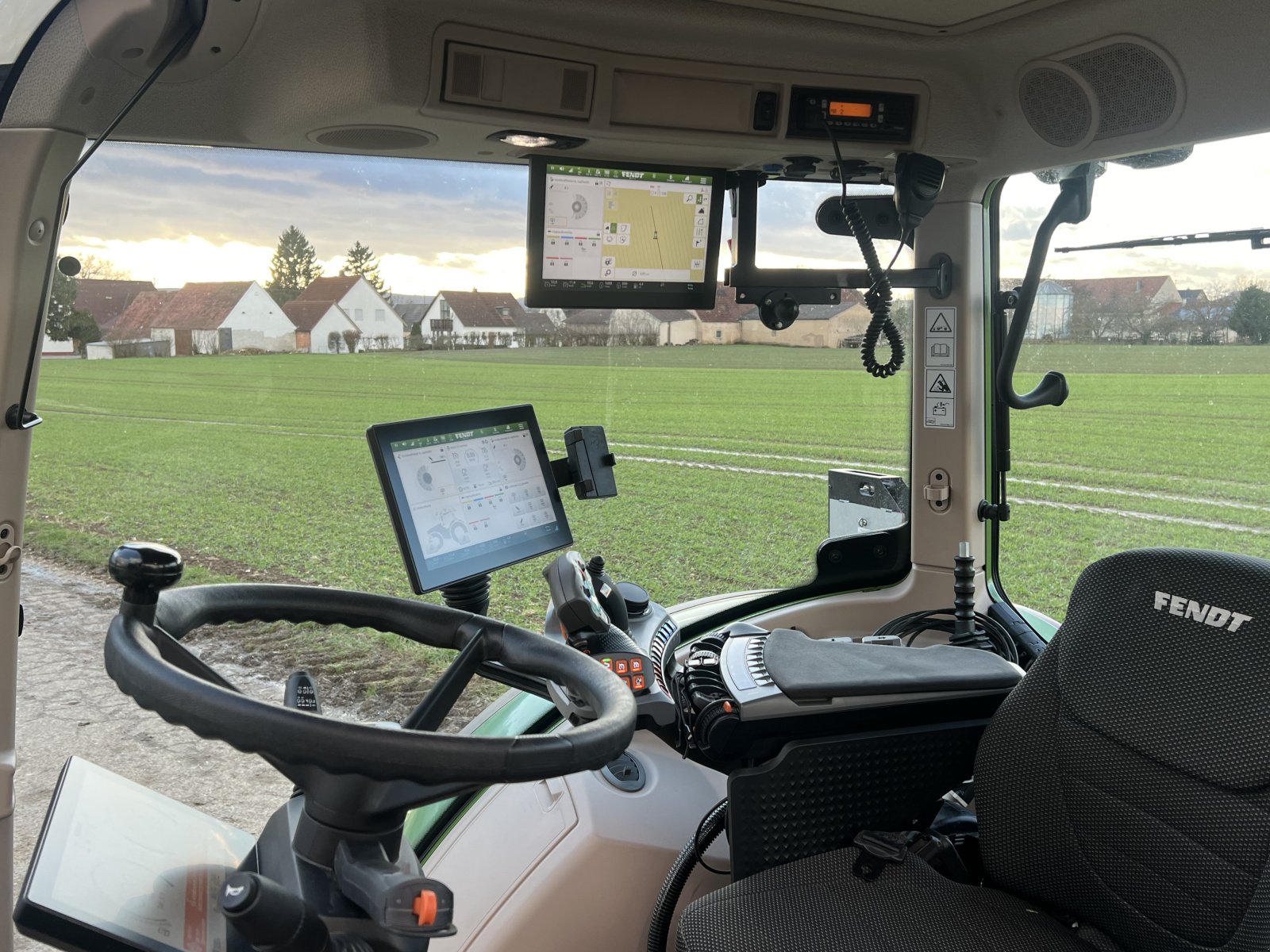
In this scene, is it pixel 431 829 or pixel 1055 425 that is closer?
pixel 431 829

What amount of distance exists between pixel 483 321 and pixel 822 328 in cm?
88

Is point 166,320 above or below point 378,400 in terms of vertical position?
above

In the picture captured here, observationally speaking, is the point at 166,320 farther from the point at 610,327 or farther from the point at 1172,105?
the point at 1172,105

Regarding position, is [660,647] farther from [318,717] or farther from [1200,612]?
[318,717]

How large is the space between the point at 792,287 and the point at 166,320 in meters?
1.89

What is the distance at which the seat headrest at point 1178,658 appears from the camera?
1.38 metres

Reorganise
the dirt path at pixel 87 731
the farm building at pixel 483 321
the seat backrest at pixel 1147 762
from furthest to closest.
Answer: the dirt path at pixel 87 731
the farm building at pixel 483 321
the seat backrest at pixel 1147 762

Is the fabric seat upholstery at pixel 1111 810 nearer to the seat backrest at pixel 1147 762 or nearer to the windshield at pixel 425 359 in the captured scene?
the seat backrest at pixel 1147 762

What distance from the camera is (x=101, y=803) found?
0.96 m

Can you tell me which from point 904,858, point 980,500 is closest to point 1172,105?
point 980,500

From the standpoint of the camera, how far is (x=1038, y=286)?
243 centimetres

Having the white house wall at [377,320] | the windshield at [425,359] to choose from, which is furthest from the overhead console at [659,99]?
the white house wall at [377,320]

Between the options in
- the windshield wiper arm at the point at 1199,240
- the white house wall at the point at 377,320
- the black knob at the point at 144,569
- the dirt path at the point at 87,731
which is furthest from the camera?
the dirt path at the point at 87,731

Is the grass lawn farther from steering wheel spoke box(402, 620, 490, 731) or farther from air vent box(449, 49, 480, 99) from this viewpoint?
steering wheel spoke box(402, 620, 490, 731)
